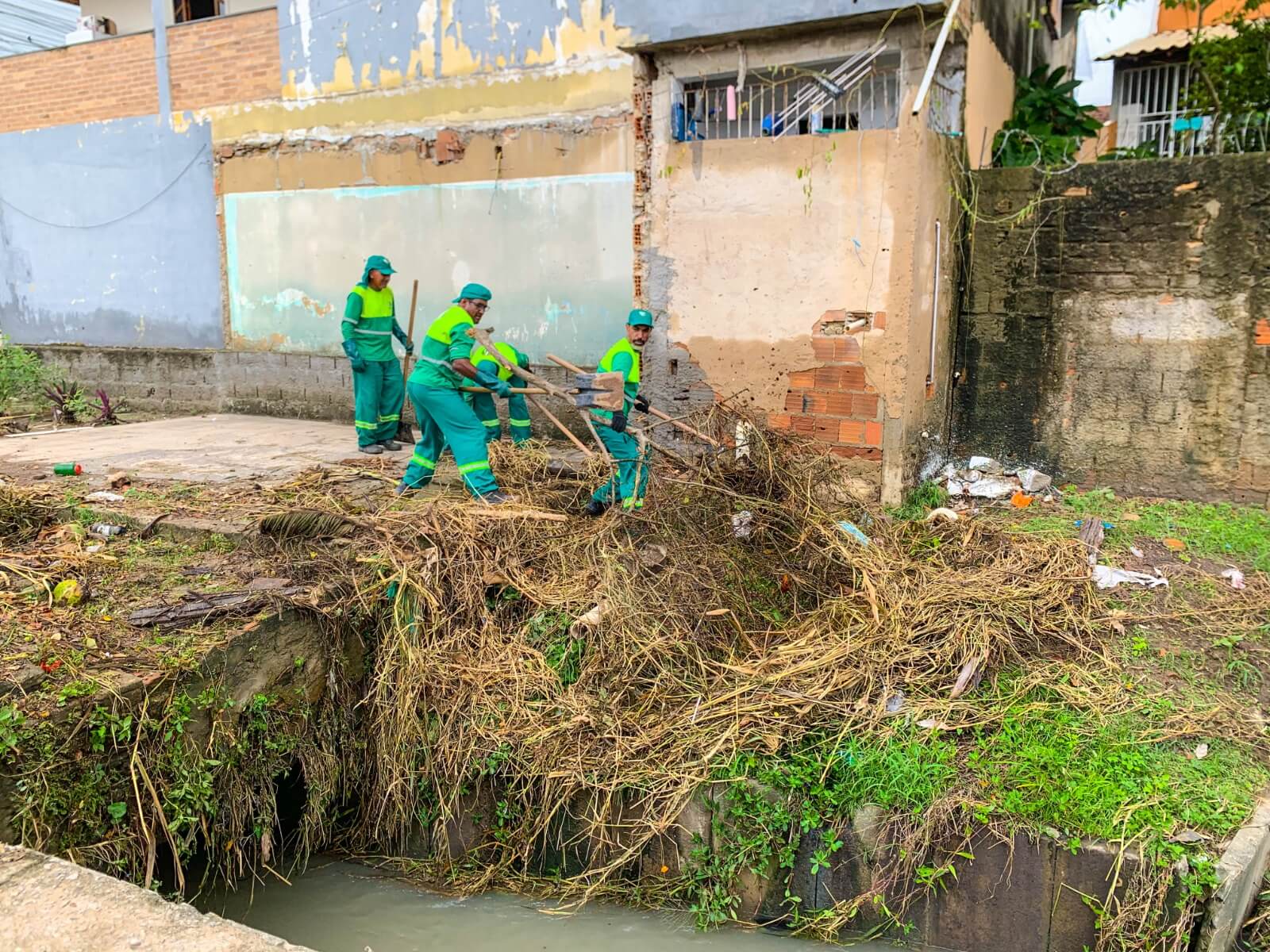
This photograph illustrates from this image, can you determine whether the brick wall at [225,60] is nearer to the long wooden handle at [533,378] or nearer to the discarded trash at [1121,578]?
the long wooden handle at [533,378]

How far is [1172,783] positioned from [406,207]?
7893 millimetres

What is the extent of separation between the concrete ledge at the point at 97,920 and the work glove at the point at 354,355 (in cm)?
544

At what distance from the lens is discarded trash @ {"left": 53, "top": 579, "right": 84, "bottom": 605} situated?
4.20 metres

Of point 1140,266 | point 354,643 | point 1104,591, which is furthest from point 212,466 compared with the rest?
point 1140,266

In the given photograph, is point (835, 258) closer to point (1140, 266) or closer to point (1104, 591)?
point (1140, 266)

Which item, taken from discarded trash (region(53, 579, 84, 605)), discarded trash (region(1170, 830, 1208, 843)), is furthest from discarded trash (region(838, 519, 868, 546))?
discarded trash (region(53, 579, 84, 605))

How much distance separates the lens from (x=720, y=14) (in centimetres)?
679

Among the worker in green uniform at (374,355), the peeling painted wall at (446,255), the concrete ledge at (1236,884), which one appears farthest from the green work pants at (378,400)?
the concrete ledge at (1236,884)

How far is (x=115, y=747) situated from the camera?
3455 millimetres

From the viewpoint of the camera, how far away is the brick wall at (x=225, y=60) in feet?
31.3

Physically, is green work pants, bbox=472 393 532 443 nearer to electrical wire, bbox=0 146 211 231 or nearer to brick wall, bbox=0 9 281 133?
brick wall, bbox=0 9 281 133

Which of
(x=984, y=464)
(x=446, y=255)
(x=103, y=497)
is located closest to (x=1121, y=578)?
(x=984, y=464)

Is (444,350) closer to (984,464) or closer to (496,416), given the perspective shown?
(496,416)

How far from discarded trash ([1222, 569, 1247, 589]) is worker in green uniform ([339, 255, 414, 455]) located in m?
5.95
